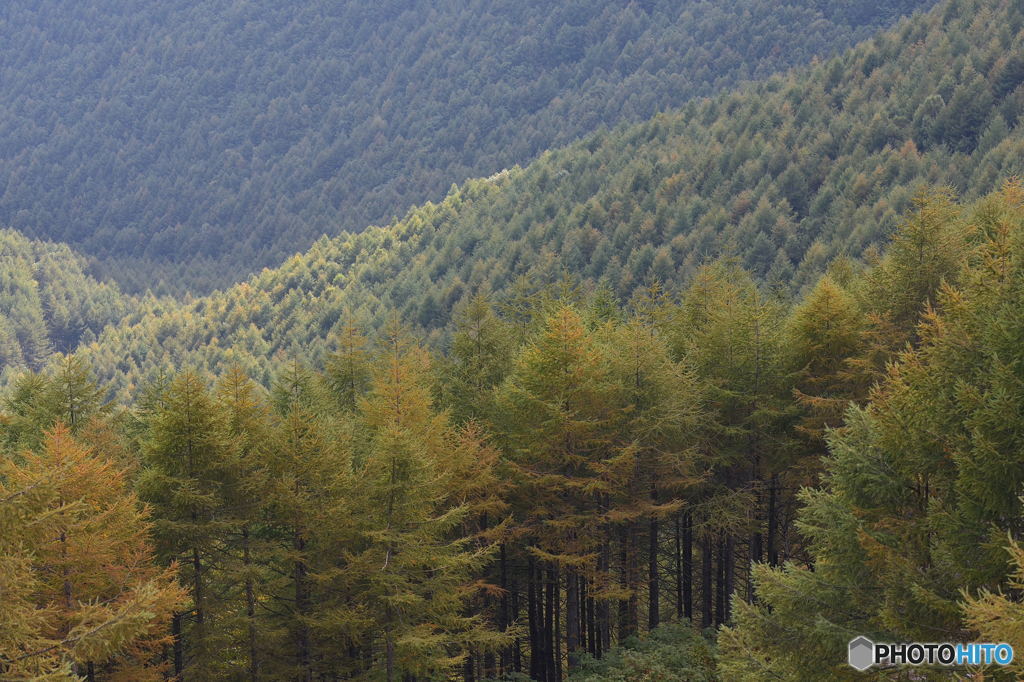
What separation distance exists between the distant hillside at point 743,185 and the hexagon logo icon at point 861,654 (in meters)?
69.9

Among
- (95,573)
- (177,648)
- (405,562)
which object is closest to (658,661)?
(405,562)

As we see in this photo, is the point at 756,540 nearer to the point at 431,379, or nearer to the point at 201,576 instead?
the point at 431,379

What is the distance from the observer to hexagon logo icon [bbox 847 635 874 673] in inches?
527

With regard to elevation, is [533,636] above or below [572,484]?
below

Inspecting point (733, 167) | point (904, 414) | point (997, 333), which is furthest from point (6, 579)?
point (733, 167)

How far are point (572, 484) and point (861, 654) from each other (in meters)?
11.2

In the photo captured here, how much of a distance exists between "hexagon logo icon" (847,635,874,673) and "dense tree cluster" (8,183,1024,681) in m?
0.20

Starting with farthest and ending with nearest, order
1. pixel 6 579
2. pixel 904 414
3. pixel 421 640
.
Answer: pixel 421 640
pixel 904 414
pixel 6 579

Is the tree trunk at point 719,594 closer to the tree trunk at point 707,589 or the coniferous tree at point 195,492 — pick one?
the tree trunk at point 707,589

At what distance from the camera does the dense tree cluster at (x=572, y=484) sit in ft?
47.5

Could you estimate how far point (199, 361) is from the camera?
570 ft

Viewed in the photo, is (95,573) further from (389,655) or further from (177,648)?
(389,655)

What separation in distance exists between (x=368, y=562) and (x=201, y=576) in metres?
4.03

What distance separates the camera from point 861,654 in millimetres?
13453
